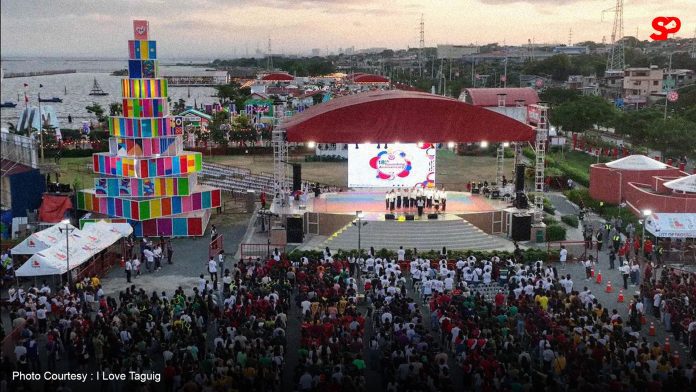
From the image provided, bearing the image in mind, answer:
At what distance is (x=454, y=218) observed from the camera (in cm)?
3155

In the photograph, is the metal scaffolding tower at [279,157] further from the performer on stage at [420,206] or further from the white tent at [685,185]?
the white tent at [685,185]

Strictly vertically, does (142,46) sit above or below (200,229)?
above

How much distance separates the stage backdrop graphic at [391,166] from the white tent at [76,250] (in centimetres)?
1240

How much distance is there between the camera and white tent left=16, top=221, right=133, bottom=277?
22.3m

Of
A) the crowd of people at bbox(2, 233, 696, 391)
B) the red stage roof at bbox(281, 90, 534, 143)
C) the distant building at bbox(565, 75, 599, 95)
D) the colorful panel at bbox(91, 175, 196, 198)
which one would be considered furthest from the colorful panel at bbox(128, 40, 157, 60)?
the distant building at bbox(565, 75, 599, 95)

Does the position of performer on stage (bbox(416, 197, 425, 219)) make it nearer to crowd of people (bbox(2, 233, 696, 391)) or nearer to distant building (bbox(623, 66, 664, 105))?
crowd of people (bbox(2, 233, 696, 391))

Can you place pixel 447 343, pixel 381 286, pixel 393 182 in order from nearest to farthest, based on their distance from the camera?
pixel 447 343 → pixel 381 286 → pixel 393 182

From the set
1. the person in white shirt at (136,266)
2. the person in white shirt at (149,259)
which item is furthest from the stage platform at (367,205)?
the person in white shirt at (136,266)

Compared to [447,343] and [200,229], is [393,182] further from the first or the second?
[447,343]

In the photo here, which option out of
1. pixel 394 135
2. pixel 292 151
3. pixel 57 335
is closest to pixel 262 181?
pixel 394 135

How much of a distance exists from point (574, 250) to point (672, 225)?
152 inches

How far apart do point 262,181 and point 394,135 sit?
508 inches

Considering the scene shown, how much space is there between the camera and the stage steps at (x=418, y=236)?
97.4ft

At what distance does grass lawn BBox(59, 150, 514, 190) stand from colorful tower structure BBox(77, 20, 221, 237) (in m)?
12.1
